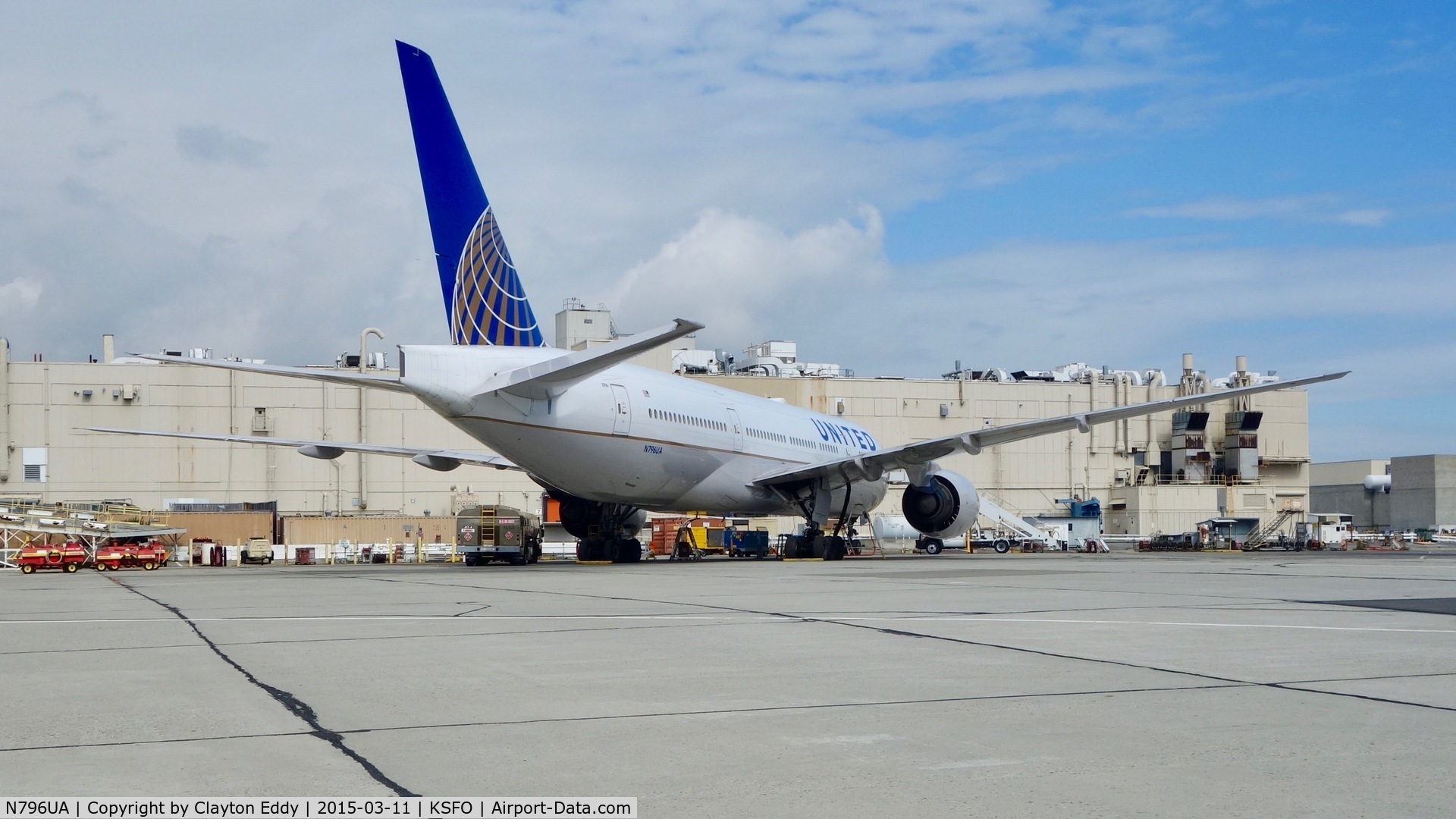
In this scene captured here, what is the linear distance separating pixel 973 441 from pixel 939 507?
5.05 meters

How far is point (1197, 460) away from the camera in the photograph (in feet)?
238

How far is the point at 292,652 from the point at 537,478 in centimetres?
1817

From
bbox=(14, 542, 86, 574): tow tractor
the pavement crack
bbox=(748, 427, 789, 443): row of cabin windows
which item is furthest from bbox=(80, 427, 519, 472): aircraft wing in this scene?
the pavement crack

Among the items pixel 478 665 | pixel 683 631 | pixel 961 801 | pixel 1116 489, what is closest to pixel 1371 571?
pixel 683 631

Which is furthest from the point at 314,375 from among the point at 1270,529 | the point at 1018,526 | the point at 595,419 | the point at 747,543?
the point at 1270,529

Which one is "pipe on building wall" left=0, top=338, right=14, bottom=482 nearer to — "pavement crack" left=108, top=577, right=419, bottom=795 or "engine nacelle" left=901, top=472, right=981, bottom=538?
"engine nacelle" left=901, top=472, right=981, bottom=538

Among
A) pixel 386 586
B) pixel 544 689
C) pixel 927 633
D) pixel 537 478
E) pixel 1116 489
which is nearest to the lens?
pixel 544 689

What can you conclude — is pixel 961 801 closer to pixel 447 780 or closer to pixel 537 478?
pixel 447 780

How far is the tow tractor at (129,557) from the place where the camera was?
30.7 metres

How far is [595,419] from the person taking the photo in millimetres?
25719

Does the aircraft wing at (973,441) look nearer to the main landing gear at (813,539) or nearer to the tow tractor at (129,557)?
the main landing gear at (813,539)

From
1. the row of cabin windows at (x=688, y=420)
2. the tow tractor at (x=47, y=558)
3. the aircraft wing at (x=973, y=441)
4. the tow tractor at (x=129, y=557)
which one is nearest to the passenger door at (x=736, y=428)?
the row of cabin windows at (x=688, y=420)

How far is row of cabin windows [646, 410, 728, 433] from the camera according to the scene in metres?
27.9

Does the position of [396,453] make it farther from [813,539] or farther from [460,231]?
[813,539]
